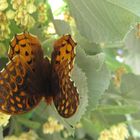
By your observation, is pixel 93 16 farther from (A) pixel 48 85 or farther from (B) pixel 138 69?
(B) pixel 138 69

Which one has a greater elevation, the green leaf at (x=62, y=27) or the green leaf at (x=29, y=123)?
the green leaf at (x=62, y=27)

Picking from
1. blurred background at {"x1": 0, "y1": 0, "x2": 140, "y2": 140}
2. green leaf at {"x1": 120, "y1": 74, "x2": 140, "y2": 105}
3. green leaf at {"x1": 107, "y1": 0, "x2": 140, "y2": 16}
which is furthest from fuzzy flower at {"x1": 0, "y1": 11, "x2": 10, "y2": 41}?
green leaf at {"x1": 120, "y1": 74, "x2": 140, "y2": 105}

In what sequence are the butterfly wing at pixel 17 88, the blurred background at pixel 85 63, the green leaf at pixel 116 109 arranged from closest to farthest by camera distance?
the butterfly wing at pixel 17 88 < the blurred background at pixel 85 63 < the green leaf at pixel 116 109

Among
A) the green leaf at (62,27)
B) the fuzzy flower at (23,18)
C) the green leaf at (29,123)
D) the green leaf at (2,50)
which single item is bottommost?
the green leaf at (29,123)

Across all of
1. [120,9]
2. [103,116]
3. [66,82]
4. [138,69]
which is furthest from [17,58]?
[138,69]

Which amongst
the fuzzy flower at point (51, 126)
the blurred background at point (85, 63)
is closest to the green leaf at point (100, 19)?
the blurred background at point (85, 63)

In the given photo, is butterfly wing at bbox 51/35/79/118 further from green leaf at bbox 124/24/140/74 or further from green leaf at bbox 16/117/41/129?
green leaf at bbox 124/24/140/74

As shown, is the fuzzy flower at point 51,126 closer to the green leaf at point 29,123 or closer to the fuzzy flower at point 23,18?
the green leaf at point 29,123
